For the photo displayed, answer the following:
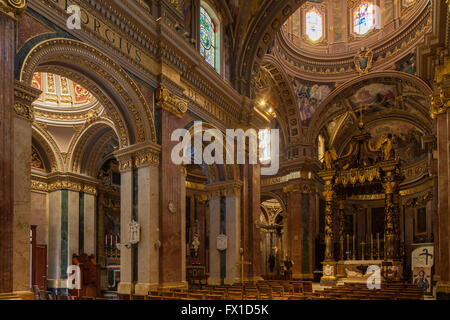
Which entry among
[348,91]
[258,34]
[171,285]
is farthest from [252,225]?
[348,91]

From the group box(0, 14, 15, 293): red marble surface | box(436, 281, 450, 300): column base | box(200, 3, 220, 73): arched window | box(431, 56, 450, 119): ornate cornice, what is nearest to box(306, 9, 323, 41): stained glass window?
box(200, 3, 220, 73): arched window

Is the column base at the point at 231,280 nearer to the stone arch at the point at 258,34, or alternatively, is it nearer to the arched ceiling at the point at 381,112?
the stone arch at the point at 258,34

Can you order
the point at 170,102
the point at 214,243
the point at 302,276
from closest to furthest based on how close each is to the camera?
the point at 170,102 → the point at 214,243 → the point at 302,276

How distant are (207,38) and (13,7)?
28.9 feet

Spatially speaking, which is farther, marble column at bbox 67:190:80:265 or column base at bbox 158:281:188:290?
marble column at bbox 67:190:80:265

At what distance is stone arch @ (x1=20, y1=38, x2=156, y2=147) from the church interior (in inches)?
1.5

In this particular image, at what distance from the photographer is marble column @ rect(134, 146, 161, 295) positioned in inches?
440

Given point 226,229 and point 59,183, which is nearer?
point 59,183

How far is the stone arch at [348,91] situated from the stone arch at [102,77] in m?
14.9

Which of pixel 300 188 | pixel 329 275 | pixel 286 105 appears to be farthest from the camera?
pixel 286 105

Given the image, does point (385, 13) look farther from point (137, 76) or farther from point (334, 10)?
point (137, 76)

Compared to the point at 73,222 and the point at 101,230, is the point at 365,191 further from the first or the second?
the point at 73,222

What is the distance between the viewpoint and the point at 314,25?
2508 cm

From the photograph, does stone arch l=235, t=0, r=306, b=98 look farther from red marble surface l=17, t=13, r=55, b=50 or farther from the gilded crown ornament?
red marble surface l=17, t=13, r=55, b=50
